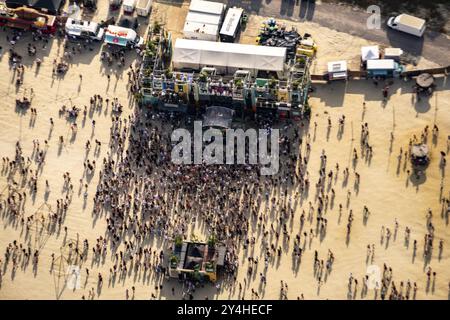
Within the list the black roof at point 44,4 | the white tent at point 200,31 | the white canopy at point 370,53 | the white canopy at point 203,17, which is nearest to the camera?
the white canopy at point 370,53

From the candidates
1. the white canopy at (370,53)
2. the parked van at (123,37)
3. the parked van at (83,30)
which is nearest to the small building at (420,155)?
the white canopy at (370,53)

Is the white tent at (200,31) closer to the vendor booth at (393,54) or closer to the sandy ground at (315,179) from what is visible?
the sandy ground at (315,179)

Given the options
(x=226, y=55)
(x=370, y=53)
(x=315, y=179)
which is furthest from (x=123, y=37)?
(x=315, y=179)

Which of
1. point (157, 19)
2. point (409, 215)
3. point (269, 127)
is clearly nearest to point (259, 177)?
point (269, 127)

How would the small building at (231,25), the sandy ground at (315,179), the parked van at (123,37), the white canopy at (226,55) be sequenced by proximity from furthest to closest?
the parked van at (123,37), the small building at (231,25), the white canopy at (226,55), the sandy ground at (315,179)

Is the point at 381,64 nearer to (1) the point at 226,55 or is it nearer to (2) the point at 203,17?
(1) the point at 226,55

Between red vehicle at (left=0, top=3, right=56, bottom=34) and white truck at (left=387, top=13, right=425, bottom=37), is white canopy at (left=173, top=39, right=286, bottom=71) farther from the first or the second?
red vehicle at (left=0, top=3, right=56, bottom=34)

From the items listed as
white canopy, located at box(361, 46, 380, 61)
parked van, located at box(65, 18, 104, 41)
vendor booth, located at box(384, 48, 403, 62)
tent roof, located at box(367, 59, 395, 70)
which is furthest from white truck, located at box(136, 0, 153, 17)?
vendor booth, located at box(384, 48, 403, 62)
